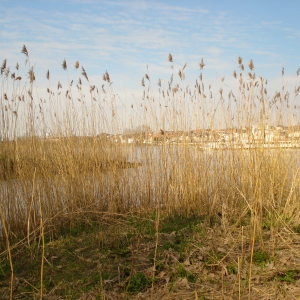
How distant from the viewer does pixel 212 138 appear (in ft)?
13.1

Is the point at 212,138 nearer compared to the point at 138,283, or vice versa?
the point at 138,283

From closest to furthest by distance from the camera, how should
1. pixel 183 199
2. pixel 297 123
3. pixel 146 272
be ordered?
pixel 146 272 → pixel 183 199 → pixel 297 123

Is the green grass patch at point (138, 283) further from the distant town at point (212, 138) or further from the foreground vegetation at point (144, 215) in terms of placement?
the distant town at point (212, 138)

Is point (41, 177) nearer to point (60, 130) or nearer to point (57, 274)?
point (60, 130)

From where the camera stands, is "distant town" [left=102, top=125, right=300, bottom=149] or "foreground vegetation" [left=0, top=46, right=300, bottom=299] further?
"distant town" [left=102, top=125, right=300, bottom=149]

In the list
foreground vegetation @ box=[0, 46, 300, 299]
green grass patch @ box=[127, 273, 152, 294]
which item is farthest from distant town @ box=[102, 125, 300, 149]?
green grass patch @ box=[127, 273, 152, 294]

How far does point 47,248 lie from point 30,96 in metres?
1.53

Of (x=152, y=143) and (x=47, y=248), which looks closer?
(x=47, y=248)

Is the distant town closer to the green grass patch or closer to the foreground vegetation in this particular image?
the foreground vegetation

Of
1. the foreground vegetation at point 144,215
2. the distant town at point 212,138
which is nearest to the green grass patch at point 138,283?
the foreground vegetation at point 144,215

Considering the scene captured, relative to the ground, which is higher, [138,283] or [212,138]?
[212,138]

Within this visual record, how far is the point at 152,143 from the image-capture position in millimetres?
4051

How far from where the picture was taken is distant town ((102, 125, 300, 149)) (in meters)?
3.85

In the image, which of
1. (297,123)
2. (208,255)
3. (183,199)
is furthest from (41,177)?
(297,123)
